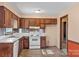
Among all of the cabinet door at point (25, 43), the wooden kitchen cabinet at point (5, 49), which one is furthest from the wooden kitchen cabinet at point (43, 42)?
the wooden kitchen cabinet at point (5, 49)

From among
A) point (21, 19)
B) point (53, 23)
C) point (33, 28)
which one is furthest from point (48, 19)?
point (21, 19)

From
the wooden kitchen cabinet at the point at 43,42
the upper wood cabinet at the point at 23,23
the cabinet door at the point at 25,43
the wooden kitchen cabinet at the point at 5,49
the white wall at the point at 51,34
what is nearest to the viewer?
the wooden kitchen cabinet at the point at 5,49

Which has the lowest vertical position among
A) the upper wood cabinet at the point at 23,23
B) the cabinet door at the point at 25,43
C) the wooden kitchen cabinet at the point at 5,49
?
the cabinet door at the point at 25,43

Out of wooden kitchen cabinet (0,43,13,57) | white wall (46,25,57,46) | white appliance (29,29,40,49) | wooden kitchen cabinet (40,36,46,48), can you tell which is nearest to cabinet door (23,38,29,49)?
white appliance (29,29,40,49)

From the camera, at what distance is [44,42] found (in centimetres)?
952

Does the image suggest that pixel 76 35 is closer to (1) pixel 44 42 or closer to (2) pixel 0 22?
(2) pixel 0 22

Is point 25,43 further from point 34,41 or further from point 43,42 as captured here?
point 43,42

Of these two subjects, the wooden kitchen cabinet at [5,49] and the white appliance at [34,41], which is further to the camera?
the white appliance at [34,41]

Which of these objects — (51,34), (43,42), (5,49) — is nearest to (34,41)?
(43,42)

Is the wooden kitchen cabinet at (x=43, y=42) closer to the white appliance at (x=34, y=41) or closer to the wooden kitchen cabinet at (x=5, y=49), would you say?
the white appliance at (x=34, y=41)

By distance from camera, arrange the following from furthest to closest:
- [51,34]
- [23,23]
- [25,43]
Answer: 1. [51,34]
2. [23,23]
3. [25,43]

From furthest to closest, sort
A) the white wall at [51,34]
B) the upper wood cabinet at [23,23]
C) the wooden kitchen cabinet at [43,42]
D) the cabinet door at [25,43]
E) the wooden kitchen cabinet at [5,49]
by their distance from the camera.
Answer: the white wall at [51,34]
the upper wood cabinet at [23,23]
the wooden kitchen cabinet at [43,42]
the cabinet door at [25,43]
the wooden kitchen cabinet at [5,49]

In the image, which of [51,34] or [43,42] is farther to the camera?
[51,34]

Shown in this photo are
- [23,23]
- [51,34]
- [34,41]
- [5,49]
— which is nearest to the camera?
[5,49]
